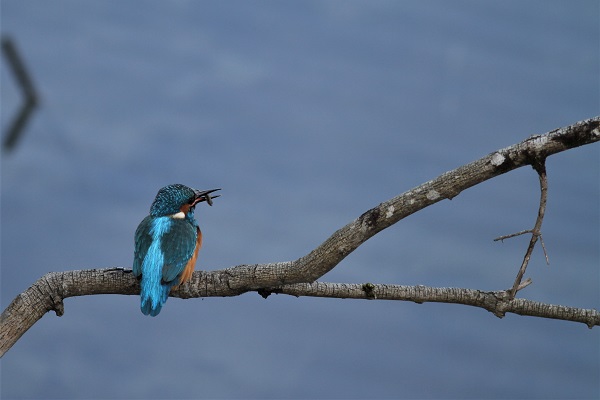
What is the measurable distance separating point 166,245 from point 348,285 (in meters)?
0.81

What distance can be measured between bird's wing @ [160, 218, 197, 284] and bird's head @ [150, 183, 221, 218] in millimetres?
76

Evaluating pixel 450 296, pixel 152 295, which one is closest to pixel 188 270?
pixel 152 295

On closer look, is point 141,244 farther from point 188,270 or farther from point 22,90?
point 22,90

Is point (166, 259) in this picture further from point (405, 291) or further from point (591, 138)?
point (591, 138)

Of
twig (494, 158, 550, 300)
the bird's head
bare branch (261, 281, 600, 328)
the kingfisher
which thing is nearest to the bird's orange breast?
the kingfisher

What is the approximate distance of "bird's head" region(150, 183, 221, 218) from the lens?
3936 mm

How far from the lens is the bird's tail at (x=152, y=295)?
355 cm

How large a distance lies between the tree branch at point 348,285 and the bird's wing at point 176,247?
0.44 feet

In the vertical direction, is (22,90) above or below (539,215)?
above

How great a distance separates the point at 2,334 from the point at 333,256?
157cm

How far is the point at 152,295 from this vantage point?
3568mm

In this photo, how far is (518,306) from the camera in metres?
3.61

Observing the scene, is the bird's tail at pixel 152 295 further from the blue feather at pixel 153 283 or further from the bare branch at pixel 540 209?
the bare branch at pixel 540 209

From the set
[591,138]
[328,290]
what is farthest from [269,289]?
[591,138]
